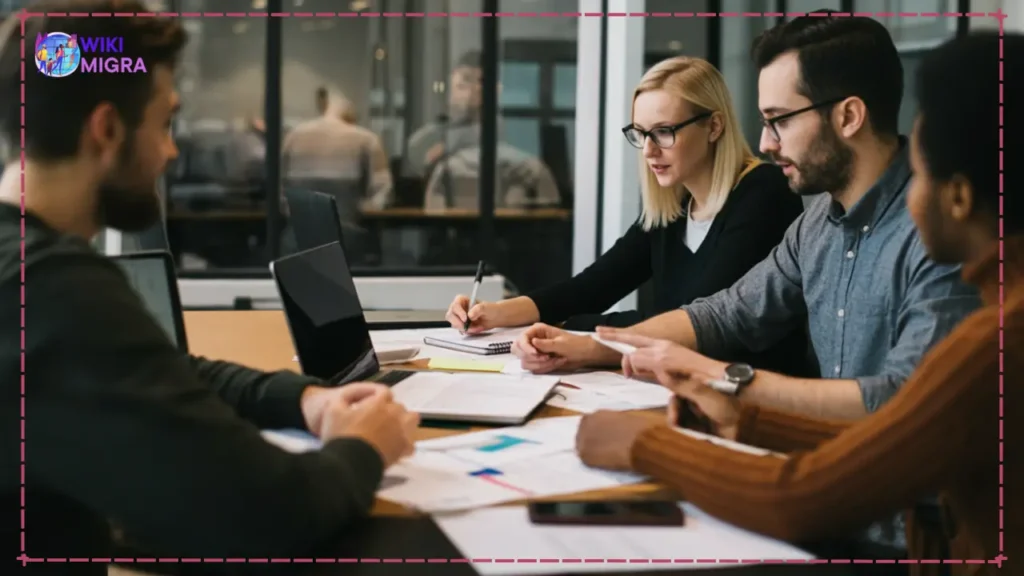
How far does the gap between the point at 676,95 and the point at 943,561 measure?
144 centimetres

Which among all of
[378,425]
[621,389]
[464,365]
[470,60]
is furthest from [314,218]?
[470,60]

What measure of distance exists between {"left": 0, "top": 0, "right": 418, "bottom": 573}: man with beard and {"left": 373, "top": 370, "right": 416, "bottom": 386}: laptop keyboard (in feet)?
1.99

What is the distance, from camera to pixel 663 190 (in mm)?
2482

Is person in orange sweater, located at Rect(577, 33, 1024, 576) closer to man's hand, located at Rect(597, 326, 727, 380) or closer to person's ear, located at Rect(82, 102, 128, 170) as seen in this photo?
man's hand, located at Rect(597, 326, 727, 380)

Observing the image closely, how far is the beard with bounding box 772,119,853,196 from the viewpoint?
1694mm

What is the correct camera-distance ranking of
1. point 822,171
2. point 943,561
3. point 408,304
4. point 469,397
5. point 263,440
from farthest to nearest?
point 408,304, point 822,171, point 469,397, point 943,561, point 263,440

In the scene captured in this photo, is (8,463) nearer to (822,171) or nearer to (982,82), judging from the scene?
(982,82)

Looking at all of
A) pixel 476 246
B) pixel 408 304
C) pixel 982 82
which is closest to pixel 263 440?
pixel 982 82

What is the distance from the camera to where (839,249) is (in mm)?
1758

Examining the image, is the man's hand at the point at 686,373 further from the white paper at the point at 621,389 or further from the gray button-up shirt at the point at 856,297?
the gray button-up shirt at the point at 856,297

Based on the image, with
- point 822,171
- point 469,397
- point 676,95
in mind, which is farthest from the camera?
point 676,95

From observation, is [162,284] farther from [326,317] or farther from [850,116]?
[850,116]

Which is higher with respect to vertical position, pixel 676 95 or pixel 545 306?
pixel 676 95

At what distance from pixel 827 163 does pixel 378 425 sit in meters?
0.99
